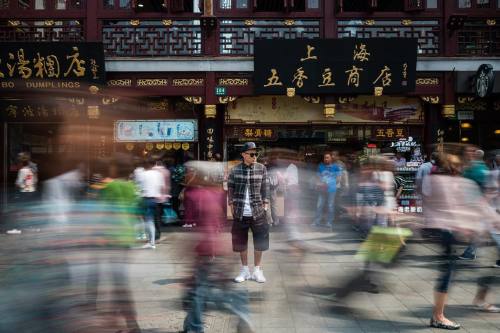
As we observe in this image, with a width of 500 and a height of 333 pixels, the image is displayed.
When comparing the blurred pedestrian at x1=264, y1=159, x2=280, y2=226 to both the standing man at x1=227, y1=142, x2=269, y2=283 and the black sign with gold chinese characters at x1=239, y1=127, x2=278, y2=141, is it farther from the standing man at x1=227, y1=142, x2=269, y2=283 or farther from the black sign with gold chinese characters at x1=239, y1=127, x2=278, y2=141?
the standing man at x1=227, y1=142, x2=269, y2=283

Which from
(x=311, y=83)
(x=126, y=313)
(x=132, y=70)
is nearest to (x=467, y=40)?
(x=311, y=83)

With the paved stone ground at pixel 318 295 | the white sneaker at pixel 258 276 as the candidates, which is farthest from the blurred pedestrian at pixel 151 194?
the white sneaker at pixel 258 276

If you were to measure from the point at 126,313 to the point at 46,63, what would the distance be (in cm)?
945

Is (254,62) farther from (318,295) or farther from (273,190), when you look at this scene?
(318,295)

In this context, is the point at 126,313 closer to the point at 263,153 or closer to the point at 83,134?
the point at 83,134

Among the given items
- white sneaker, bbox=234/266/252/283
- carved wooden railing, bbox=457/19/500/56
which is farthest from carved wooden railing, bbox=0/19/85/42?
carved wooden railing, bbox=457/19/500/56

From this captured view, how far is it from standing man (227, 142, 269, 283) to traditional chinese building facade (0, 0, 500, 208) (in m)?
6.34

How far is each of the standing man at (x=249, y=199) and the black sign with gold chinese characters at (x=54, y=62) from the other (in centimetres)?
721

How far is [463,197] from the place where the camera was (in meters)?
5.43

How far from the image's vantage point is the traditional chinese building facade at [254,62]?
12922 millimetres

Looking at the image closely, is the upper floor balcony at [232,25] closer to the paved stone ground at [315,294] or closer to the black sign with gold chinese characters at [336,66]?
the black sign with gold chinese characters at [336,66]

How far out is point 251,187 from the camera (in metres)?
6.95

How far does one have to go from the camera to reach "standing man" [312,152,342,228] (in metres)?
12.2

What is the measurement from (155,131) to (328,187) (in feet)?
16.7
